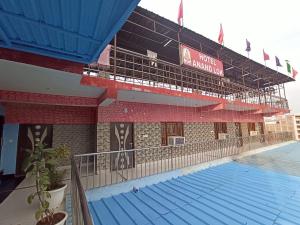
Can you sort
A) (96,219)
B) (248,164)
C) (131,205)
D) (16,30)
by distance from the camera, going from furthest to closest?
(248,164) < (131,205) < (96,219) < (16,30)

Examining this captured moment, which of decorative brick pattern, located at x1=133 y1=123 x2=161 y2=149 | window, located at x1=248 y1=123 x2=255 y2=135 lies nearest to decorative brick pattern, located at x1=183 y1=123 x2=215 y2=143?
decorative brick pattern, located at x1=133 y1=123 x2=161 y2=149

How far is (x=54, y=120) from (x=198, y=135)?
7.77m

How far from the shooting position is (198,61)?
7527 millimetres

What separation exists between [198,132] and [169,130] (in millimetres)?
2372

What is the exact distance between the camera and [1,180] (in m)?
5.30

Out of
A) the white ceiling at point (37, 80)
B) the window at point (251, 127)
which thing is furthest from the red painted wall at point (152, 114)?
the window at point (251, 127)

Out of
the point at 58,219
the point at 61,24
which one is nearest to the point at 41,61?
the point at 61,24

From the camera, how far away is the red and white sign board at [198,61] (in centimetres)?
691

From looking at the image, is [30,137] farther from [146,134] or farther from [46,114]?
[146,134]

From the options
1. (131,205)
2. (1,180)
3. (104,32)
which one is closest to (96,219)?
(131,205)

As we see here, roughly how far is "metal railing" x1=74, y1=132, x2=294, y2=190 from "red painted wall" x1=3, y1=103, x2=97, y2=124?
5.40 ft

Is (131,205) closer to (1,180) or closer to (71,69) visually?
(71,69)

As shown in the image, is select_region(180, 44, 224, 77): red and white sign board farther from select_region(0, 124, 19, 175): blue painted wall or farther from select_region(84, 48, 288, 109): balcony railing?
select_region(0, 124, 19, 175): blue painted wall

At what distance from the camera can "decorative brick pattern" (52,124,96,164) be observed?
23.8 feet
